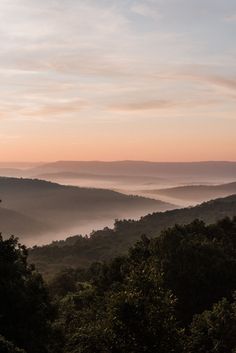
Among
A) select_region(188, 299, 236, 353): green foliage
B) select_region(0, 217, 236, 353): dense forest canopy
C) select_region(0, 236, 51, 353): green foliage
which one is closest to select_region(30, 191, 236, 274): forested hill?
select_region(0, 217, 236, 353): dense forest canopy

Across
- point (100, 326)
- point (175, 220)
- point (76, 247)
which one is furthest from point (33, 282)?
→ point (175, 220)

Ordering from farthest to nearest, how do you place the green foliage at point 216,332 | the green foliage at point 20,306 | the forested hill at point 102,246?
the forested hill at point 102,246
the green foliage at point 216,332
the green foliage at point 20,306

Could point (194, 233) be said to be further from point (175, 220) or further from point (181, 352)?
point (175, 220)

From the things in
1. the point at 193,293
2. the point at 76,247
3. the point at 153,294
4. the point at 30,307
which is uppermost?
the point at 153,294

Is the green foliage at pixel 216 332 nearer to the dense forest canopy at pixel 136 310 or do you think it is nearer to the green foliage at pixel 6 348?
the dense forest canopy at pixel 136 310

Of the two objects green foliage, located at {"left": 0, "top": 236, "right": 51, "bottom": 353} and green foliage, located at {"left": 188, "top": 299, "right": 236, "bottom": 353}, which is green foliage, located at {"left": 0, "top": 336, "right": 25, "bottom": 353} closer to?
green foliage, located at {"left": 0, "top": 236, "right": 51, "bottom": 353}

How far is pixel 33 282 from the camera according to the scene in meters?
27.6

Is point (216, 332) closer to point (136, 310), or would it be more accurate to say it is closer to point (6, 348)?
point (136, 310)

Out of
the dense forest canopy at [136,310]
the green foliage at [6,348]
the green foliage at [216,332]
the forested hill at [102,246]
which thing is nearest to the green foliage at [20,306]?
the dense forest canopy at [136,310]

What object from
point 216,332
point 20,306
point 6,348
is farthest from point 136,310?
point 216,332

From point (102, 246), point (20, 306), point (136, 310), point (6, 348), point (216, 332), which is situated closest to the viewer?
point (6, 348)

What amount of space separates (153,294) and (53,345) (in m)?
9.42

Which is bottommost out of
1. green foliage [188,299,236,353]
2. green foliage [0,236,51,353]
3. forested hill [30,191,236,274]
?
forested hill [30,191,236,274]

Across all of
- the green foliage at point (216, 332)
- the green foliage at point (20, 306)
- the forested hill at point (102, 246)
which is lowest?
the forested hill at point (102, 246)
